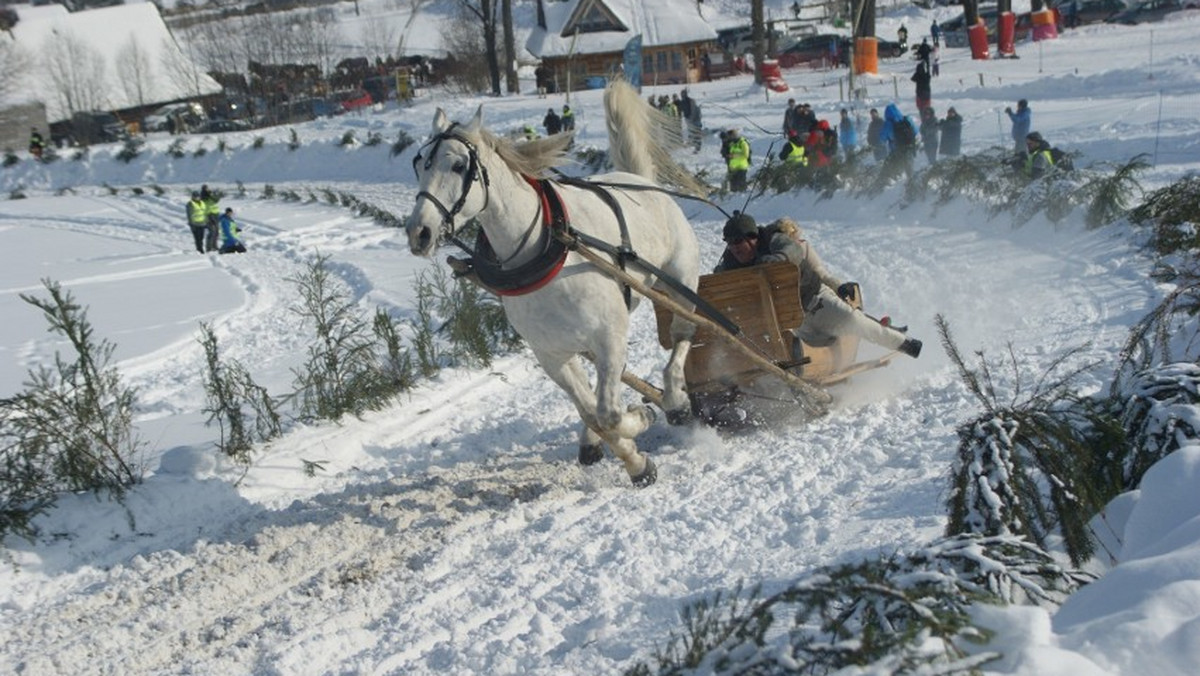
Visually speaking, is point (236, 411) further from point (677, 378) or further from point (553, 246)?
point (677, 378)

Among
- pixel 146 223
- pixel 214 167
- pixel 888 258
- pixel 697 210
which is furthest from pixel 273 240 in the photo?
pixel 214 167

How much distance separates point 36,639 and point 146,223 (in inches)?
1043

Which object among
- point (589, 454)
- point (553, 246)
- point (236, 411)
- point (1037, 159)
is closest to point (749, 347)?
point (589, 454)

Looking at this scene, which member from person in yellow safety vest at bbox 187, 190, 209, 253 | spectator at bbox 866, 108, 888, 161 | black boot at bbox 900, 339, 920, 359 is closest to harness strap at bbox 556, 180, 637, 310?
black boot at bbox 900, 339, 920, 359

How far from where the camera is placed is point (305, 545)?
6016 millimetres

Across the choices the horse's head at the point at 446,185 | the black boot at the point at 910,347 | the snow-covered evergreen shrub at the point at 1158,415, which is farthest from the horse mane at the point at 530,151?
the snow-covered evergreen shrub at the point at 1158,415

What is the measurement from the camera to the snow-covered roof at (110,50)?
188ft

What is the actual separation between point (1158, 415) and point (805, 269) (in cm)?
491

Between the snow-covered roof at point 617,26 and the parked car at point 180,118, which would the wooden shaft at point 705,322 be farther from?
the parked car at point 180,118

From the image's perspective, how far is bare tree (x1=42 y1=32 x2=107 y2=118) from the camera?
185 feet

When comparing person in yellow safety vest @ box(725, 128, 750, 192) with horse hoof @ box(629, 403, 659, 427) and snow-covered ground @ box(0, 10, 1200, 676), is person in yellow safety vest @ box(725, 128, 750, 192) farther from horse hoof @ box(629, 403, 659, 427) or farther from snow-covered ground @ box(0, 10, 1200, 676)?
horse hoof @ box(629, 403, 659, 427)

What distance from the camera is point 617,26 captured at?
51.8 meters

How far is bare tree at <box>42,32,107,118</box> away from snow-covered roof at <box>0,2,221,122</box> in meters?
0.10

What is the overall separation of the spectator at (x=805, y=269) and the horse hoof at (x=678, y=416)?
4.27ft
